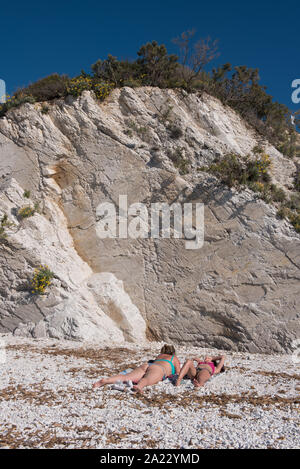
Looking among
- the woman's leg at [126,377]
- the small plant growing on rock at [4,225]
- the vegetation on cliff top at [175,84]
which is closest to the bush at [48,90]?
the vegetation on cliff top at [175,84]

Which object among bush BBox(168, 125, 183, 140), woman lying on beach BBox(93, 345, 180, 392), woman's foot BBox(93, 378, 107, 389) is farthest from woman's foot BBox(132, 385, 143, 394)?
bush BBox(168, 125, 183, 140)

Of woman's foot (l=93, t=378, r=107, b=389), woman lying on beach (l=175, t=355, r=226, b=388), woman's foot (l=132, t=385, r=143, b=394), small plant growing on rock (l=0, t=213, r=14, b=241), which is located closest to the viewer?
woman's foot (l=132, t=385, r=143, b=394)

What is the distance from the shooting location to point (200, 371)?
5180 millimetres

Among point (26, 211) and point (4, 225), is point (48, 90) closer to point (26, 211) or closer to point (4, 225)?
point (26, 211)

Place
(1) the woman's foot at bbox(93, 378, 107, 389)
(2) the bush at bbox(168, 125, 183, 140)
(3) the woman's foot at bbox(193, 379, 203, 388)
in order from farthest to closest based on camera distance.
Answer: (2) the bush at bbox(168, 125, 183, 140) → (3) the woman's foot at bbox(193, 379, 203, 388) → (1) the woman's foot at bbox(93, 378, 107, 389)

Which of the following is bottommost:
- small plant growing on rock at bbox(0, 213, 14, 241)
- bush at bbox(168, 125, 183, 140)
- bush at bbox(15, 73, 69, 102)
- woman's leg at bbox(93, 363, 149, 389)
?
woman's leg at bbox(93, 363, 149, 389)

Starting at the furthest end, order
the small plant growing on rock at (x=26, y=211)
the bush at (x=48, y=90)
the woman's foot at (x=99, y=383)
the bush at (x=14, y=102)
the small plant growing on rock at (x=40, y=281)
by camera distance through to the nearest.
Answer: the bush at (x=48, y=90), the bush at (x=14, y=102), the small plant growing on rock at (x=26, y=211), the small plant growing on rock at (x=40, y=281), the woman's foot at (x=99, y=383)

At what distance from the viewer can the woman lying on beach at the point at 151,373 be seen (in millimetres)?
4703

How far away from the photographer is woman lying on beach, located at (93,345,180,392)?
470 centimetres

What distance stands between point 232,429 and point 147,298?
595 centimetres

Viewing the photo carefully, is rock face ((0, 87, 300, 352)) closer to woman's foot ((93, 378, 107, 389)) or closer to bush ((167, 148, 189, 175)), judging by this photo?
bush ((167, 148, 189, 175))

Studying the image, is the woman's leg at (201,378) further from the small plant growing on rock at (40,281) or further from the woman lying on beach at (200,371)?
the small plant growing on rock at (40,281)

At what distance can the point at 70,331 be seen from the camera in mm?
7766
